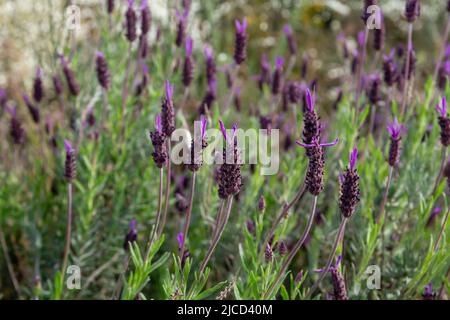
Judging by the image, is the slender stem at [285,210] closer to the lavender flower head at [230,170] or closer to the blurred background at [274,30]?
the lavender flower head at [230,170]

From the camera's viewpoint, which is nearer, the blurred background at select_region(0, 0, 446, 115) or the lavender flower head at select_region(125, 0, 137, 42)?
the lavender flower head at select_region(125, 0, 137, 42)

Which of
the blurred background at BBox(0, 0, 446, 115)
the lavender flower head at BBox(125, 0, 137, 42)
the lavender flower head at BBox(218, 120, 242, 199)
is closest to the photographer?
the lavender flower head at BBox(218, 120, 242, 199)

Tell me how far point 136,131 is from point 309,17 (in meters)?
3.71

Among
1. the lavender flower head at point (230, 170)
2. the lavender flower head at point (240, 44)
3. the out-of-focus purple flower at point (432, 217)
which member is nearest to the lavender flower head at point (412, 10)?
the lavender flower head at point (240, 44)

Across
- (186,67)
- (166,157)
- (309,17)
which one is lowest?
(166,157)

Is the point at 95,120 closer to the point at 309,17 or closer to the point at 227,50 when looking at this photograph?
the point at 227,50

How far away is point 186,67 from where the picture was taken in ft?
6.68

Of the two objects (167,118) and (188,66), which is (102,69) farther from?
(167,118)

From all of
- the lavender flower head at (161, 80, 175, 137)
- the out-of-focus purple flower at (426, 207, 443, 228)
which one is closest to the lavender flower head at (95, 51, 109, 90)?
the lavender flower head at (161, 80, 175, 137)

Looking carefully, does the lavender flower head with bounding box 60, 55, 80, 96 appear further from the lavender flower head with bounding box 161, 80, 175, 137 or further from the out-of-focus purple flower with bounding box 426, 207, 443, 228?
the out-of-focus purple flower with bounding box 426, 207, 443, 228

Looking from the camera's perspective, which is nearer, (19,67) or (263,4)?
(19,67)
